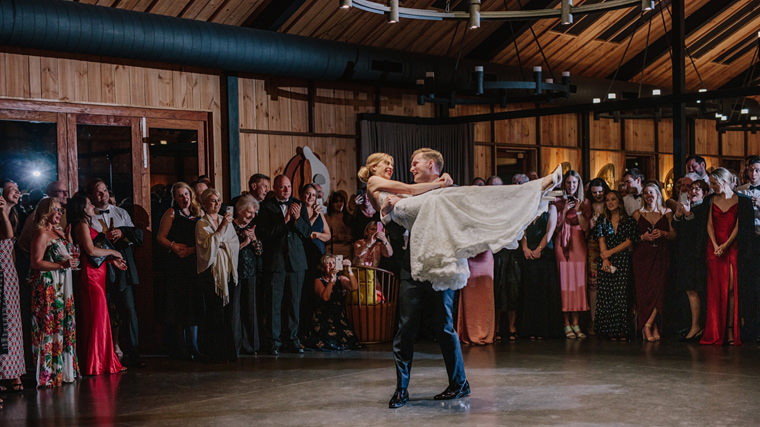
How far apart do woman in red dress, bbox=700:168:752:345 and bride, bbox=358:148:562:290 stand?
11.0 feet

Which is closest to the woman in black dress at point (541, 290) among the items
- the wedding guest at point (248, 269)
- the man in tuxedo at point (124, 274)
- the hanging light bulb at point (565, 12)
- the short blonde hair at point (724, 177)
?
the short blonde hair at point (724, 177)

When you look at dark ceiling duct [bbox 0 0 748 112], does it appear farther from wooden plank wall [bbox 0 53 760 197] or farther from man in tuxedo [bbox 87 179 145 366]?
man in tuxedo [bbox 87 179 145 366]

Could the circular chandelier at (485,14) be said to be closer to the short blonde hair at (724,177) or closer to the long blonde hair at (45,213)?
the short blonde hair at (724,177)

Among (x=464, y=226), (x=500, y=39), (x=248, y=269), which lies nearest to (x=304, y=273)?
(x=248, y=269)

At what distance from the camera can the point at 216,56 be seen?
863 centimetres

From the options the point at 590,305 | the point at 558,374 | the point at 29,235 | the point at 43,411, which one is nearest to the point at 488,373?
the point at 558,374

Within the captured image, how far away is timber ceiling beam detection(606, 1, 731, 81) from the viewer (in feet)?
41.7

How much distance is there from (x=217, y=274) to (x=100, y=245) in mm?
977

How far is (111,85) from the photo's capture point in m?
8.63

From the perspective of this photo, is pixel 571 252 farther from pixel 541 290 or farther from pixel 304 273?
pixel 304 273

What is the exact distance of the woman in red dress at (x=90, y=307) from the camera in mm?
6789

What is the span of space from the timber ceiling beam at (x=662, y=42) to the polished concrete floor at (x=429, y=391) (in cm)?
694

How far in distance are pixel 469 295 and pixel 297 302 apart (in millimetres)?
1630

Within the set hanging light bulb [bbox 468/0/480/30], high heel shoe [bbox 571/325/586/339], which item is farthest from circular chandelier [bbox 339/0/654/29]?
high heel shoe [bbox 571/325/586/339]
